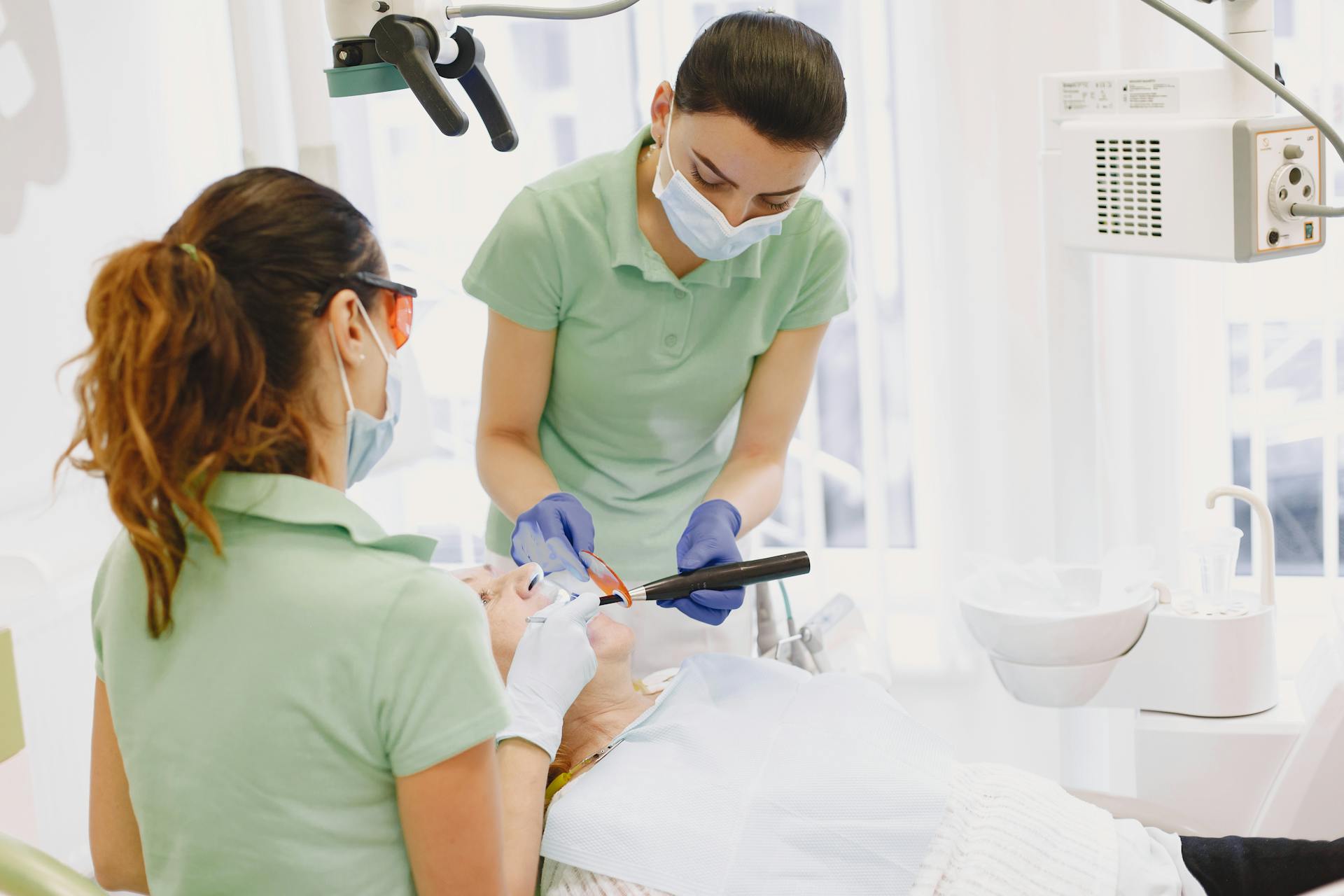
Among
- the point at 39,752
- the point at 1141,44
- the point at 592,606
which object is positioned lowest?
the point at 39,752

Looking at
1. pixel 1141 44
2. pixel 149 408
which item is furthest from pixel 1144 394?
pixel 149 408

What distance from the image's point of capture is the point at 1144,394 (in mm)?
2438

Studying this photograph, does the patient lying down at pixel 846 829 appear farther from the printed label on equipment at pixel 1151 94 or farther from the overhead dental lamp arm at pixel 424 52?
the printed label on equipment at pixel 1151 94

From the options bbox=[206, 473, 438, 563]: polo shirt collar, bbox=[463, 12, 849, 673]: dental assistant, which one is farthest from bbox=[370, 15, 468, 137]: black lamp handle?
bbox=[206, 473, 438, 563]: polo shirt collar

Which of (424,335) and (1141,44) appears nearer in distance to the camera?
(1141,44)

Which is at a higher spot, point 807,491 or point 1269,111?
point 1269,111

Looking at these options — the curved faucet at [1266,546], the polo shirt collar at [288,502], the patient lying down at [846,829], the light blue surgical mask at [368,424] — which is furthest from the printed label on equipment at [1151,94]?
the polo shirt collar at [288,502]

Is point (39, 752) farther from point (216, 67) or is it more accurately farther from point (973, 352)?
point (973, 352)

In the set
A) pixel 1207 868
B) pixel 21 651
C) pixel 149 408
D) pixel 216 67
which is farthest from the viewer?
pixel 216 67

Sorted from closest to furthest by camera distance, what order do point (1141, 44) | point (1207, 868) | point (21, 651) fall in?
point (1207, 868) < point (21, 651) < point (1141, 44)

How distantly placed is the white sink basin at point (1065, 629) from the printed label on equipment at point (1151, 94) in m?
0.69

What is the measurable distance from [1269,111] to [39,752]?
215 cm

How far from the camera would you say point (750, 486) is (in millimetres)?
1743

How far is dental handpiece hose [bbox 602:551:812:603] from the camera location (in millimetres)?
1473
